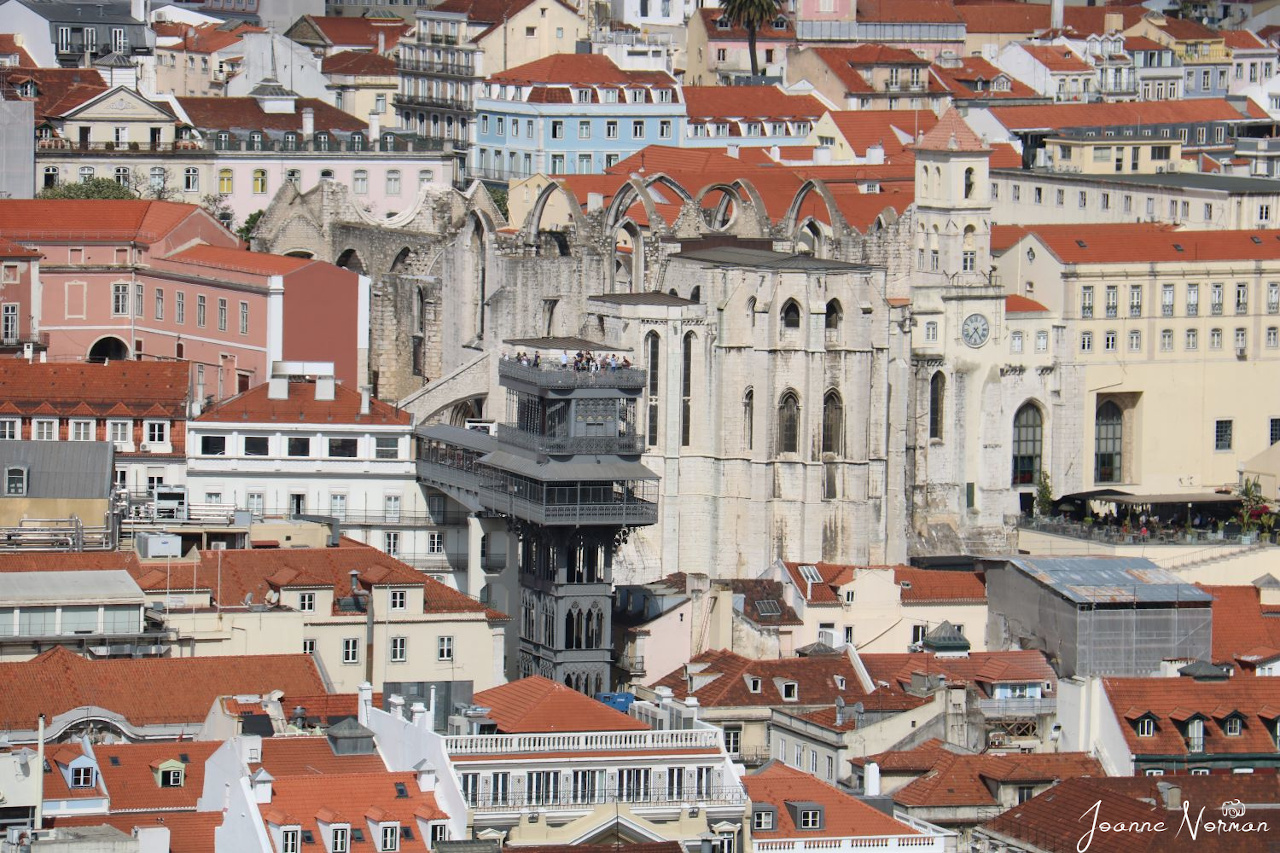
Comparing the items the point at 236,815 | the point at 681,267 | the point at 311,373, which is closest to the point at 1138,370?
the point at 681,267

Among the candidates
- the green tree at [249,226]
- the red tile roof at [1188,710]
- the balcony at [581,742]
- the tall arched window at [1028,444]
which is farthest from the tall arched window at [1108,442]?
the balcony at [581,742]

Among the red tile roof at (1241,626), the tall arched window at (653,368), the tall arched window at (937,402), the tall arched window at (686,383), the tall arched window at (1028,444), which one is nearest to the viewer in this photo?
the red tile roof at (1241,626)

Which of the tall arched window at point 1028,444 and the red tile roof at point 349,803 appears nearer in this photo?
the red tile roof at point 349,803

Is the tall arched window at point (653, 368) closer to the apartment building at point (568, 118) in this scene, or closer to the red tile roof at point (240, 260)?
the red tile roof at point (240, 260)

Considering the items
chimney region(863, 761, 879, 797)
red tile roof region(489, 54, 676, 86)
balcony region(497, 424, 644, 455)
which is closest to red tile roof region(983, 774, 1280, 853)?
chimney region(863, 761, 879, 797)

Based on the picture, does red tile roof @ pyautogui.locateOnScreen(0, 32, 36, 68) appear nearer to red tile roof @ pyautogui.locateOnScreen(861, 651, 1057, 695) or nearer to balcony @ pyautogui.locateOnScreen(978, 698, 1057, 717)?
red tile roof @ pyautogui.locateOnScreen(861, 651, 1057, 695)

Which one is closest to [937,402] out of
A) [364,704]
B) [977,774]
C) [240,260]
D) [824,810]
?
[240,260]

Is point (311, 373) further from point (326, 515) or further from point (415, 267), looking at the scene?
point (415, 267)
